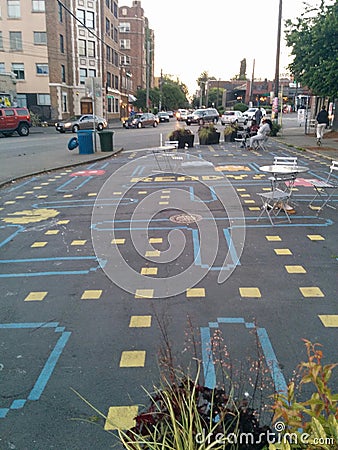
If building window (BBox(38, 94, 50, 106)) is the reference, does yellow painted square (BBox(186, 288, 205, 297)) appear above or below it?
below

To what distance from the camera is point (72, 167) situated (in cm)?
1579

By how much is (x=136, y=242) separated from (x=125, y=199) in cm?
336

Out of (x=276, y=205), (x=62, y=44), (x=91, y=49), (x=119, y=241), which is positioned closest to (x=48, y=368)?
(x=119, y=241)

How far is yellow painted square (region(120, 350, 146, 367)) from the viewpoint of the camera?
Answer: 3727mm

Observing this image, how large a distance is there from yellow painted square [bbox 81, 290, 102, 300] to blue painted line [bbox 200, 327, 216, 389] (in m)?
1.51

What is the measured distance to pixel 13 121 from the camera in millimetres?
30141

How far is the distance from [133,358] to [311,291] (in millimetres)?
2502

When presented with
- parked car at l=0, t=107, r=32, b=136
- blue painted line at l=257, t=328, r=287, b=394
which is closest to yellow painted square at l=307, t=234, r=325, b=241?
blue painted line at l=257, t=328, r=287, b=394

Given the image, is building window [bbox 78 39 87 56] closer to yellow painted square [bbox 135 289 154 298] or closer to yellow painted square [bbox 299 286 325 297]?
yellow painted square [bbox 135 289 154 298]

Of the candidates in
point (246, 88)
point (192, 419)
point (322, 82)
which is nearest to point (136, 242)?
point (192, 419)

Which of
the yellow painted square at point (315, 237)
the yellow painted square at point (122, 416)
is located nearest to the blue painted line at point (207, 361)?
the yellow painted square at point (122, 416)

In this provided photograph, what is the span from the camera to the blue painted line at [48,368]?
3396mm

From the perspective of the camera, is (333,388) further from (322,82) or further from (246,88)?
(246,88)

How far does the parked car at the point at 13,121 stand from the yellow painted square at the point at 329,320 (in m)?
29.6
